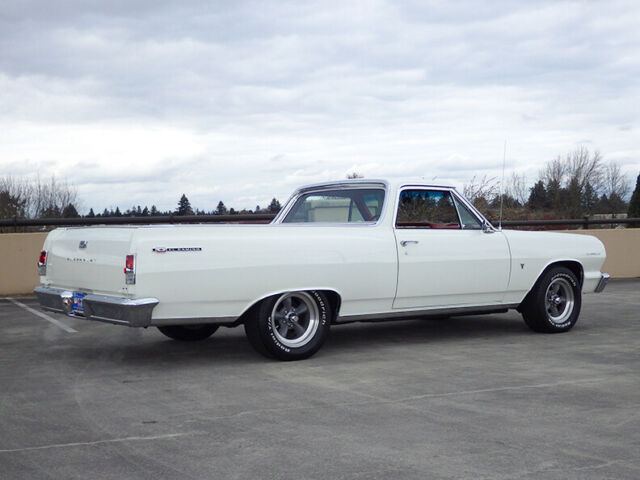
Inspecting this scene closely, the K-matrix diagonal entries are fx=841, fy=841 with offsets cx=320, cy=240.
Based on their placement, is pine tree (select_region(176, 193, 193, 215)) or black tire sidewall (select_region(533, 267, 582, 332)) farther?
pine tree (select_region(176, 193, 193, 215))

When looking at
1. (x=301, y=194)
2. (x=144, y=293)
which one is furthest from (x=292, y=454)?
(x=301, y=194)

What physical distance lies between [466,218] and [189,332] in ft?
9.83

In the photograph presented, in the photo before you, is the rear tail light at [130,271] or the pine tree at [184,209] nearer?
the rear tail light at [130,271]

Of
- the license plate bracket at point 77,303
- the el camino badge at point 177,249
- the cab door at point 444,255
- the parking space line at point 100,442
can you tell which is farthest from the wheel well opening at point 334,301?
the parking space line at point 100,442

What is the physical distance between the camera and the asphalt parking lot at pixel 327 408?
4117 millimetres

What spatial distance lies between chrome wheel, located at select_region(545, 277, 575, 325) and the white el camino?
0.5 inches

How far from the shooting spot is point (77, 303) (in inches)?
269

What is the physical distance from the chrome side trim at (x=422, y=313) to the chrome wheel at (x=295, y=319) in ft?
1.06

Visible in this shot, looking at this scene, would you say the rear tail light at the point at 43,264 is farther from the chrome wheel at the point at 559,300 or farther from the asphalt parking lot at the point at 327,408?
the chrome wheel at the point at 559,300

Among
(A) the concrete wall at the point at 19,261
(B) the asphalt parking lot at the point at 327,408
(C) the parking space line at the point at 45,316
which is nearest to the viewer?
(B) the asphalt parking lot at the point at 327,408

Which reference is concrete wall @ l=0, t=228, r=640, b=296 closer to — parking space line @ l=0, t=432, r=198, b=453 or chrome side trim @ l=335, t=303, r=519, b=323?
chrome side trim @ l=335, t=303, r=519, b=323

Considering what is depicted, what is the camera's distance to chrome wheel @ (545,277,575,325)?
8.97 meters

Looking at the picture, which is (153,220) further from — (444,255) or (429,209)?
(444,255)

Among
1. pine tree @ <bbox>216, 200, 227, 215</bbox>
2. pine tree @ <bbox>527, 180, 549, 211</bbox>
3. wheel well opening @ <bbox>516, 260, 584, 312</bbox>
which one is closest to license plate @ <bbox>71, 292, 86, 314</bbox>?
wheel well opening @ <bbox>516, 260, 584, 312</bbox>
